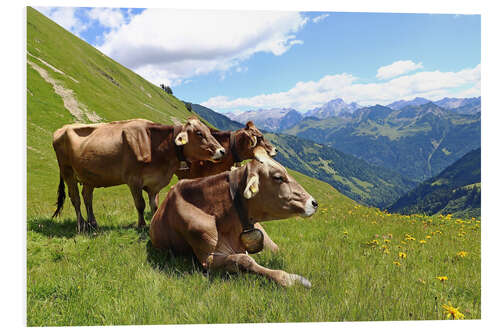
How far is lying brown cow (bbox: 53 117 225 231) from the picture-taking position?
24.5ft

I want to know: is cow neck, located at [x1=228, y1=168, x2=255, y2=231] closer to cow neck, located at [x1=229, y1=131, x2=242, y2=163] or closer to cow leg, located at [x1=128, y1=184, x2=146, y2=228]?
cow leg, located at [x1=128, y1=184, x2=146, y2=228]

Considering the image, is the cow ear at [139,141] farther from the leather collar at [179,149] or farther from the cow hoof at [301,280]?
the cow hoof at [301,280]

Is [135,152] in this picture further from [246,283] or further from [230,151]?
[246,283]

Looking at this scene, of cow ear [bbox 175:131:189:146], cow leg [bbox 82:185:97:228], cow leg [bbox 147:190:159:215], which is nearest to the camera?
cow ear [bbox 175:131:189:146]

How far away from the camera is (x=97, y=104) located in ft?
214

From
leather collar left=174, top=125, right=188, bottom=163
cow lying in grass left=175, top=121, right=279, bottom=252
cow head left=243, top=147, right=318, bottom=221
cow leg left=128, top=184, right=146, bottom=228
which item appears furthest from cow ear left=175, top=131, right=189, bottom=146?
cow head left=243, top=147, right=318, bottom=221

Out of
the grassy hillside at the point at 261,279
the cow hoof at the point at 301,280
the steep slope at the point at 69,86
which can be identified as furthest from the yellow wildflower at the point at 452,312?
the steep slope at the point at 69,86

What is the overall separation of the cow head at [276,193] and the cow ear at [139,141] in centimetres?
353

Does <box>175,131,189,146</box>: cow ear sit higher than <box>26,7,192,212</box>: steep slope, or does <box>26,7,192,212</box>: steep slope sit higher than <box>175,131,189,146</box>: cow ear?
<box>26,7,192,212</box>: steep slope

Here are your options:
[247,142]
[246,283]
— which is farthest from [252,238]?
[247,142]

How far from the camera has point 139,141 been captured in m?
7.51

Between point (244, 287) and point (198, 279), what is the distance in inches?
30.0

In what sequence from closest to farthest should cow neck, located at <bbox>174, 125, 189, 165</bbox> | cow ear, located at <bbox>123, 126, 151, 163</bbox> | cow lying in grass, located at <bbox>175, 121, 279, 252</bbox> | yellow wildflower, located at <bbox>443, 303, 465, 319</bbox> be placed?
yellow wildflower, located at <bbox>443, 303, 465, 319</bbox>, cow ear, located at <bbox>123, 126, 151, 163</bbox>, cow neck, located at <bbox>174, 125, 189, 165</bbox>, cow lying in grass, located at <bbox>175, 121, 279, 252</bbox>
